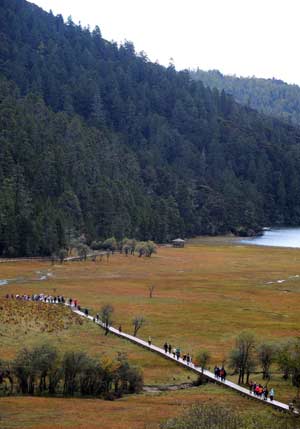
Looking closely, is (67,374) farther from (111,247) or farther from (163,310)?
(111,247)

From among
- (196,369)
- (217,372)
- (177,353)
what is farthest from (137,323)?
(217,372)

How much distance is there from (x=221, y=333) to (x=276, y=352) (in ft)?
70.6

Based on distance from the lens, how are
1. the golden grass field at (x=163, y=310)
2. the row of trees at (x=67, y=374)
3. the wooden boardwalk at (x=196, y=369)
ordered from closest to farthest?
1. the wooden boardwalk at (x=196, y=369)
2. the golden grass field at (x=163, y=310)
3. the row of trees at (x=67, y=374)

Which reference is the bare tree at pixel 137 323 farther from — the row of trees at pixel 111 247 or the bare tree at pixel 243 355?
the row of trees at pixel 111 247

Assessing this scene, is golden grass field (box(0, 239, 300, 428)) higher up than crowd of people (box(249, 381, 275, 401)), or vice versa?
golden grass field (box(0, 239, 300, 428))

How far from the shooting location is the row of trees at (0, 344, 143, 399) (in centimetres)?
5372

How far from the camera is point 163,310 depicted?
316 feet

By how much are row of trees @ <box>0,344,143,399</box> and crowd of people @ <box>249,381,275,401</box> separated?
10.1 m

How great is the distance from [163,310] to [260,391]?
143ft

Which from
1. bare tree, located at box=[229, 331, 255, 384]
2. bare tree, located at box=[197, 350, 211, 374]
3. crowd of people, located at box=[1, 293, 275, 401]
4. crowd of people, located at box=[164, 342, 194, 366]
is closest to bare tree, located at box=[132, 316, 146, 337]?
crowd of people, located at box=[1, 293, 275, 401]

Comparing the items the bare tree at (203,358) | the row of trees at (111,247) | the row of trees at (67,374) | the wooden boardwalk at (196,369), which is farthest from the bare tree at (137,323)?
the row of trees at (111,247)

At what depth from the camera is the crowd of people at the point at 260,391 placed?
52406 millimetres

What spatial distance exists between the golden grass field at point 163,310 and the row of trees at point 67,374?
2737 millimetres

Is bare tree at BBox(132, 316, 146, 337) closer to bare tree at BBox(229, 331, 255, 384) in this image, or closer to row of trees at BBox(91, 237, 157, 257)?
bare tree at BBox(229, 331, 255, 384)
